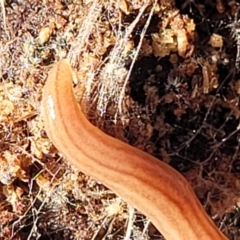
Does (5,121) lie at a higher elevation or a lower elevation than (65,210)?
higher

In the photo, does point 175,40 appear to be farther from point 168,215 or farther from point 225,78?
point 168,215

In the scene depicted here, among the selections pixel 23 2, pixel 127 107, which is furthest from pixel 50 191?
pixel 23 2

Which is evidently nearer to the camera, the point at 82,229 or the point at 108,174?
the point at 108,174

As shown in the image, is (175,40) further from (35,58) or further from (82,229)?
(82,229)

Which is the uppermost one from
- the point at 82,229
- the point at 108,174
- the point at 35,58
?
the point at 35,58

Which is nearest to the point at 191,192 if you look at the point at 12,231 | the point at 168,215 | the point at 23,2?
the point at 168,215

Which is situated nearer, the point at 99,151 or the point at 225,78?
the point at 99,151

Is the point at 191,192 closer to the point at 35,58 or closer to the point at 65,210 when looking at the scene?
the point at 65,210

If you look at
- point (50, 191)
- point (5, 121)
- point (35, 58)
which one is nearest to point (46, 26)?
point (35, 58)

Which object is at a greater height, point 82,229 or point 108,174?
point 108,174
